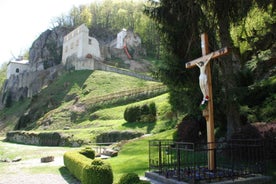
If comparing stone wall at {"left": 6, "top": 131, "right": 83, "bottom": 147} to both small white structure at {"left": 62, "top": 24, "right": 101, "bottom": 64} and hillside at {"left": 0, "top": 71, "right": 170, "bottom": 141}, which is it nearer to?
hillside at {"left": 0, "top": 71, "right": 170, "bottom": 141}

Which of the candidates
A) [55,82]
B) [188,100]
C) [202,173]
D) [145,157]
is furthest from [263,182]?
[55,82]

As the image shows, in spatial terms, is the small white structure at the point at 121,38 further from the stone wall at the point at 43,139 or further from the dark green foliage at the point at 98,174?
the dark green foliage at the point at 98,174

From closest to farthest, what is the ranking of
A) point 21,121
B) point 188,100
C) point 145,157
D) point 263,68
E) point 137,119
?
1. point 145,157
2. point 188,100
3. point 263,68
4. point 137,119
5. point 21,121

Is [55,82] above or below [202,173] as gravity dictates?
above

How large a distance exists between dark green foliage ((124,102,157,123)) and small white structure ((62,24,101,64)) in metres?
40.5

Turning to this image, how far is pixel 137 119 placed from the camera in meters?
32.1

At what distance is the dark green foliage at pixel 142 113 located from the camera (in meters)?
30.7

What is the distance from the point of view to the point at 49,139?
3491 centimetres

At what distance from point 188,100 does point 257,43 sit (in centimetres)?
1008

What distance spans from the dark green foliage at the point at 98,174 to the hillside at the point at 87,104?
16889 mm

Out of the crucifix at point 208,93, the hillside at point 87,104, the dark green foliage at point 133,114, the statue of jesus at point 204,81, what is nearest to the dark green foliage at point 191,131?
the crucifix at point 208,93

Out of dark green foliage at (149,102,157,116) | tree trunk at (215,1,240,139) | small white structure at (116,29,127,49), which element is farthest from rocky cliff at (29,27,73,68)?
tree trunk at (215,1,240,139)

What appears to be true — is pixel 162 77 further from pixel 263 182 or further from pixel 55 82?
pixel 55 82

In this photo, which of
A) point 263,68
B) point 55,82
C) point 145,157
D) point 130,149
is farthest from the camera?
point 55,82
